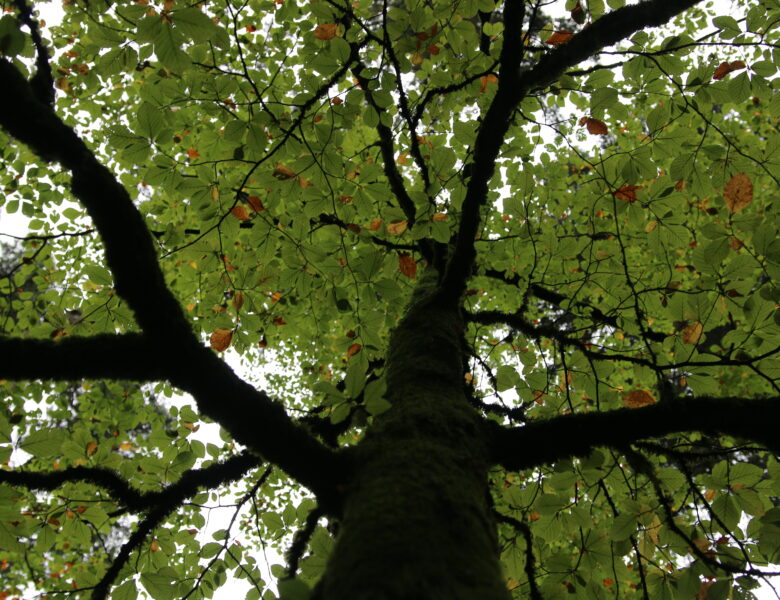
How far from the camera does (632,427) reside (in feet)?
4.55

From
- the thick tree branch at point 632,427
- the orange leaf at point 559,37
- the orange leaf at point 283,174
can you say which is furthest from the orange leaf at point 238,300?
the orange leaf at point 559,37

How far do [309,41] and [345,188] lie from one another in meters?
0.97

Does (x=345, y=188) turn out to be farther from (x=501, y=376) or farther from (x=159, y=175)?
(x=501, y=376)

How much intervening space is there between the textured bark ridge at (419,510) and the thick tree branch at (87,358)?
25.4 inches

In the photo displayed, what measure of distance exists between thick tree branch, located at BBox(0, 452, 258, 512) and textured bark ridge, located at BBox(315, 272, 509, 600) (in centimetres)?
85

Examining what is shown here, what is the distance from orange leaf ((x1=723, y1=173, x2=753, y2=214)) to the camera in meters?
2.20

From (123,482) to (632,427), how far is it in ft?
6.31

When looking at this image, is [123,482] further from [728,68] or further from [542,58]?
[728,68]

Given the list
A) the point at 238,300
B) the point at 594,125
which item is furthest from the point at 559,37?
the point at 238,300

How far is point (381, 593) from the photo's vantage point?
2.34ft

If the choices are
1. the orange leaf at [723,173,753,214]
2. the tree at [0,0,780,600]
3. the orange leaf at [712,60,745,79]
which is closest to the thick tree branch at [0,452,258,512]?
the tree at [0,0,780,600]

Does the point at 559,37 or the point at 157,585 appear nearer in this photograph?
the point at 157,585

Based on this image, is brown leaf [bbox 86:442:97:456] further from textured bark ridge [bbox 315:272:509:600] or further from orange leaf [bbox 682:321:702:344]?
orange leaf [bbox 682:321:702:344]

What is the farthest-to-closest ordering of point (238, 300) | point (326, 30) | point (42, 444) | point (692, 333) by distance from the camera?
point (238, 300) < point (326, 30) < point (692, 333) < point (42, 444)
